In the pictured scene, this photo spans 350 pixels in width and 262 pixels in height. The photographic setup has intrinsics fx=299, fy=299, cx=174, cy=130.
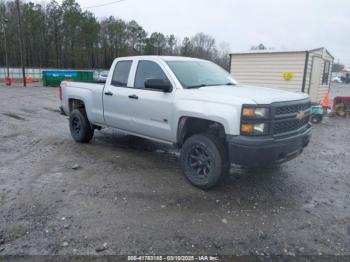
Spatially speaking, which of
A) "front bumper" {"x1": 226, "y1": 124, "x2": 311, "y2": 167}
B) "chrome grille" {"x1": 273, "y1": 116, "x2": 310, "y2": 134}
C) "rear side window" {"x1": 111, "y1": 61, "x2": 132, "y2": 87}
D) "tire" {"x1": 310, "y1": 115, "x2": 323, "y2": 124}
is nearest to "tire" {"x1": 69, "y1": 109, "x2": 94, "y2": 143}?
"rear side window" {"x1": 111, "y1": 61, "x2": 132, "y2": 87}

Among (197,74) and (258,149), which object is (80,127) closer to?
(197,74)

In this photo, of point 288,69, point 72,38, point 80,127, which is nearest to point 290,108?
point 80,127

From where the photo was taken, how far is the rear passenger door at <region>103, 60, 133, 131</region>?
18.0 ft

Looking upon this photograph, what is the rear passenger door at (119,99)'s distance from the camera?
5.50 meters

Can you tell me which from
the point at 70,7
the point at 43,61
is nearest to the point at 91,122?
the point at 70,7

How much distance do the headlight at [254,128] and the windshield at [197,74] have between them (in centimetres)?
124

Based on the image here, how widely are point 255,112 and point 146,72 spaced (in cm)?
228

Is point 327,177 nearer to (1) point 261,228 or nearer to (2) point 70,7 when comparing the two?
(1) point 261,228

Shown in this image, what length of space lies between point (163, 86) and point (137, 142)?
291cm

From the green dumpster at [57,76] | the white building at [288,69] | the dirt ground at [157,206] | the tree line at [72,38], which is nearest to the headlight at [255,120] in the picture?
the dirt ground at [157,206]

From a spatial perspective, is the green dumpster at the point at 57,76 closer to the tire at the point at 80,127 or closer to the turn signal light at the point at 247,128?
the tire at the point at 80,127

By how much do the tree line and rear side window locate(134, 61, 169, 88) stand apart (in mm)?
46261

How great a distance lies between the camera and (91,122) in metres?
6.58

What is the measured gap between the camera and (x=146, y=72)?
5.26 meters
